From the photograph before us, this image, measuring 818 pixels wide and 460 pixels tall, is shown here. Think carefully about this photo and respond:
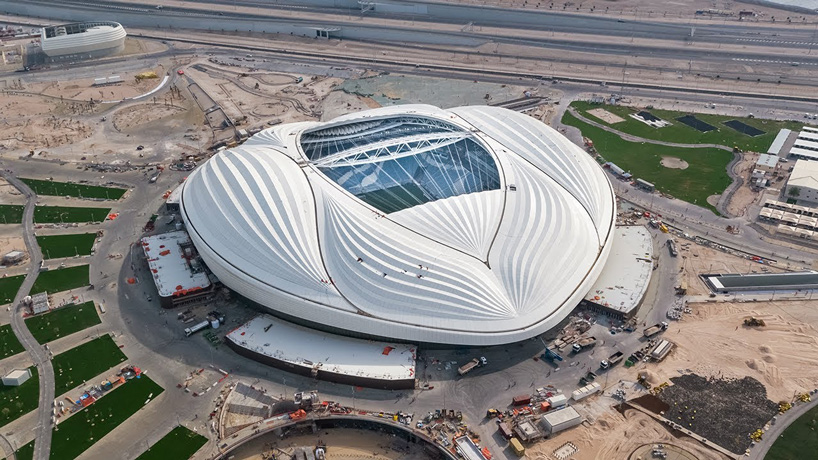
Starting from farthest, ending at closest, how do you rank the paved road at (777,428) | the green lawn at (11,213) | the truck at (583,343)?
the green lawn at (11,213), the truck at (583,343), the paved road at (777,428)

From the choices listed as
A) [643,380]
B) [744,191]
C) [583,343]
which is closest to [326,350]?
[583,343]

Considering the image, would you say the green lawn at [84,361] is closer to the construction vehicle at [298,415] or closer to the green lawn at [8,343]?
the green lawn at [8,343]

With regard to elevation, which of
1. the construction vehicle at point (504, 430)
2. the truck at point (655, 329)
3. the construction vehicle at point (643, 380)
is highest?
the truck at point (655, 329)

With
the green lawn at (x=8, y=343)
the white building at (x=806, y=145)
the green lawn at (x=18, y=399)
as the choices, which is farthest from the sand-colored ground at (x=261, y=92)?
the white building at (x=806, y=145)

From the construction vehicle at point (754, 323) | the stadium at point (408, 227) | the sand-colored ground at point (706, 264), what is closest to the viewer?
the stadium at point (408, 227)

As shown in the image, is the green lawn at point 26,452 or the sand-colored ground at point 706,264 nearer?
the green lawn at point 26,452

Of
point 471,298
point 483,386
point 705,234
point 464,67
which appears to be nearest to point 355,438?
point 483,386

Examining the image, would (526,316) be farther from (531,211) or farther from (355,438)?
(355,438)
